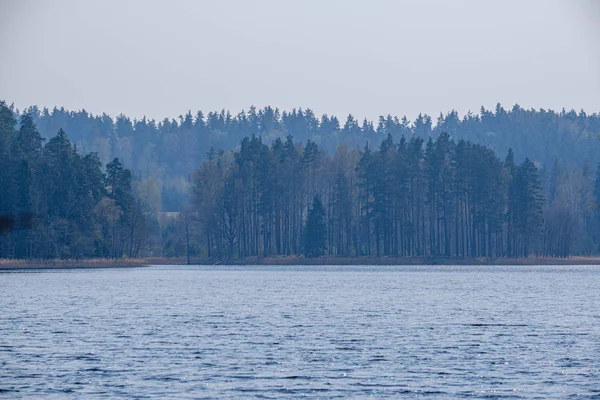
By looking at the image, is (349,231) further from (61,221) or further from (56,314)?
(56,314)

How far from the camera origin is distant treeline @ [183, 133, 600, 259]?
165750 mm

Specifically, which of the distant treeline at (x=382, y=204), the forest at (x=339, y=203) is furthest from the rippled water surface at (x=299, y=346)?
the distant treeline at (x=382, y=204)

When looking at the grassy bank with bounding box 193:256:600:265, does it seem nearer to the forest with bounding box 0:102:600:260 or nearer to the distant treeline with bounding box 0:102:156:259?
the forest with bounding box 0:102:600:260

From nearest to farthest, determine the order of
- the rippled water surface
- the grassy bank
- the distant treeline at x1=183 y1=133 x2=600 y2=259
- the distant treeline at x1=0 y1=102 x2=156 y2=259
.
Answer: the rippled water surface, the distant treeline at x1=0 y1=102 x2=156 y2=259, the grassy bank, the distant treeline at x1=183 y1=133 x2=600 y2=259

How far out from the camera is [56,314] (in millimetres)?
59219

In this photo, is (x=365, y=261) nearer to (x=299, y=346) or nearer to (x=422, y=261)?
(x=422, y=261)

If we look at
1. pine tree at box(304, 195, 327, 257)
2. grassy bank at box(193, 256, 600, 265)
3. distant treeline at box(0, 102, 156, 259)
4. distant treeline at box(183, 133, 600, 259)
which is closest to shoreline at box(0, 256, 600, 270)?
grassy bank at box(193, 256, 600, 265)

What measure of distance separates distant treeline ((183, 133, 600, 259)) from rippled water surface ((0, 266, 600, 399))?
88784 millimetres

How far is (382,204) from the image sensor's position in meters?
169

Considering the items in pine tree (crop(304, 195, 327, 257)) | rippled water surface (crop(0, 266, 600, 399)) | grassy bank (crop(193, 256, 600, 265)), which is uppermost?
pine tree (crop(304, 195, 327, 257))

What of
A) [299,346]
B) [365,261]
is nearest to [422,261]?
Result: [365,261]

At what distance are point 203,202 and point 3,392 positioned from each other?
469ft

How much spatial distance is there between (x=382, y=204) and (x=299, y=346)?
127126 millimetres

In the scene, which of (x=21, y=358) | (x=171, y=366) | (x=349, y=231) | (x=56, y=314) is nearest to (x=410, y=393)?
(x=171, y=366)
